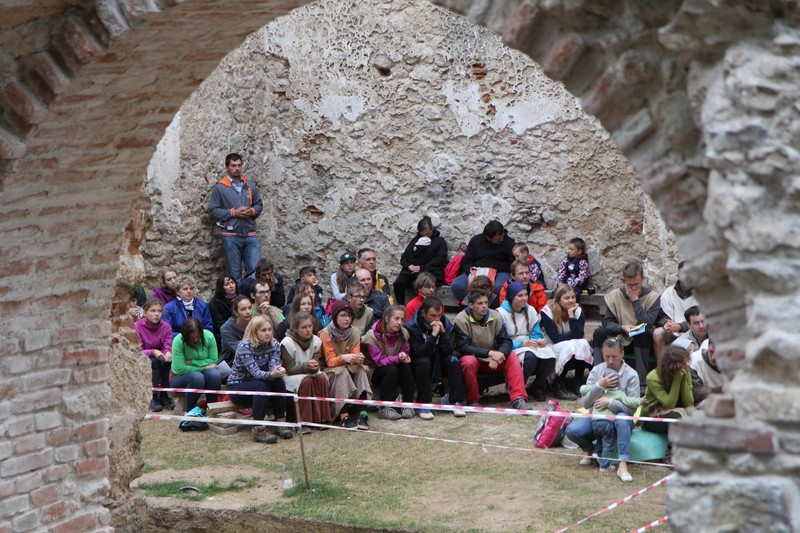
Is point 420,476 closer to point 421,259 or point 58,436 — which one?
point 58,436

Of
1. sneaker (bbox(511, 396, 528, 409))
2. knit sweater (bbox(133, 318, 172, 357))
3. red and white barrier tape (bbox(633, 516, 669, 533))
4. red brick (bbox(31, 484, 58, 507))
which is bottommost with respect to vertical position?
red and white barrier tape (bbox(633, 516, 669, 533))

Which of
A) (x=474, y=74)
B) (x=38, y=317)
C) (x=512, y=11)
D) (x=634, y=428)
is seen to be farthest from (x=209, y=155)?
(x=512, y=11)

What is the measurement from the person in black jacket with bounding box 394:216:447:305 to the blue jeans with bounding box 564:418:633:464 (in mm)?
3876

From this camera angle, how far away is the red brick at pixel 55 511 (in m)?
5.30

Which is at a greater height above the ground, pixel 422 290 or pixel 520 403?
pixel 422 290

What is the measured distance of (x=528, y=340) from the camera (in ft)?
31.5

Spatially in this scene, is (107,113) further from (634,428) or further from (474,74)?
(474,74)

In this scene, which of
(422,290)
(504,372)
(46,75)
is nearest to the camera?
(46,75)

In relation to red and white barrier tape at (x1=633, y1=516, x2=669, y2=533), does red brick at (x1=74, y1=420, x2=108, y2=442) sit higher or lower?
higher

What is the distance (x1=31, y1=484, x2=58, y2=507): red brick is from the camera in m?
5.24

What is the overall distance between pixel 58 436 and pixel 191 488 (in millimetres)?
2485

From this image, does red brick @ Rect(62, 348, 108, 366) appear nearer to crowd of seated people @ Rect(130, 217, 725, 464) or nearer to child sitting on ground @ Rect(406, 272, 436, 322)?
crowd of seated people @ Rect(130, 217, 725, 464)

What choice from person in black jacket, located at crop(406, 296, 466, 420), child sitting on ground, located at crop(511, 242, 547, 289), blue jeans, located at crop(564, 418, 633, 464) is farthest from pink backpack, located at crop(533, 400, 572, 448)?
child sitting on ground, located at crop(511, 242, 547, 289)

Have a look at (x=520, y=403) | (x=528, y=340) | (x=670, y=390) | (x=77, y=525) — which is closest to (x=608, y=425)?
(x=670, y=390)
